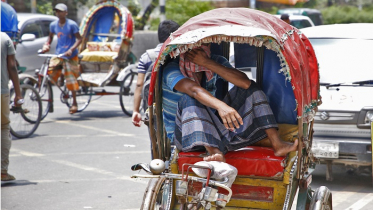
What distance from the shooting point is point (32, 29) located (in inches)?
593

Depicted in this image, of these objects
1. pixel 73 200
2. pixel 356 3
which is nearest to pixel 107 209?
pixel 73 200

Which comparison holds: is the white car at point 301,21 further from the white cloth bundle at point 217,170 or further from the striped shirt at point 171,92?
the white cloth bundle at point 217,170

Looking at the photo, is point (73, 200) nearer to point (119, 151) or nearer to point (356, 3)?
point (119, 151)

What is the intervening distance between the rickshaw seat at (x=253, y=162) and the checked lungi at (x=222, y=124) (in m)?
0.07

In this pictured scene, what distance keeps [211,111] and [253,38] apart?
65 cm

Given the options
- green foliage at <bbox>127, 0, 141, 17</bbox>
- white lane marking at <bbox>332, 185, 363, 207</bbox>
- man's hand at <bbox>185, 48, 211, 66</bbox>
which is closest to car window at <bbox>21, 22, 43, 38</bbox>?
green foliage at <bbox>127, 0, 141, 17</bbox>

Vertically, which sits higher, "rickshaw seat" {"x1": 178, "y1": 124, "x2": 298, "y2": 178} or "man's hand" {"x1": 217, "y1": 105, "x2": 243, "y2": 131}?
"man's hand" {"x1": 217, "y1": 105, "x2": 243, "y2": 131}

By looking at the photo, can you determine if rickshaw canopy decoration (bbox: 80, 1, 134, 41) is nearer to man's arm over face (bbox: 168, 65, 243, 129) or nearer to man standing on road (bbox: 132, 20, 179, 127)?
man standing on road (bbox: 132, 20, 179, 127)

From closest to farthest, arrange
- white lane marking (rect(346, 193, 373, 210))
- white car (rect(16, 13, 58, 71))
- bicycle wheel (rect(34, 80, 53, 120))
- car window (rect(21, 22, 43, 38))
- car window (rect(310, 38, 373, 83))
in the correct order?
white lane marking (rect(346, 193, 373, 210)), car window (rect(310, 38, 373, 83)), bicycle wheel (rect(34, 80, 53, 120)), white car (rect(16, 13, 58, 71)), car window (rect(21, 22, 43, 38))

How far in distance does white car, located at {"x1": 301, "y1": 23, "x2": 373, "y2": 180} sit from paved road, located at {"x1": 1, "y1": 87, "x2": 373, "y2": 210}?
44 centimetres

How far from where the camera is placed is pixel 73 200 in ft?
20.9

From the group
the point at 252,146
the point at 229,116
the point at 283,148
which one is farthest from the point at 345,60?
the point at 229,116

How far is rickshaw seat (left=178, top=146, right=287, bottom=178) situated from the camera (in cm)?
439

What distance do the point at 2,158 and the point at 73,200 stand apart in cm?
109
